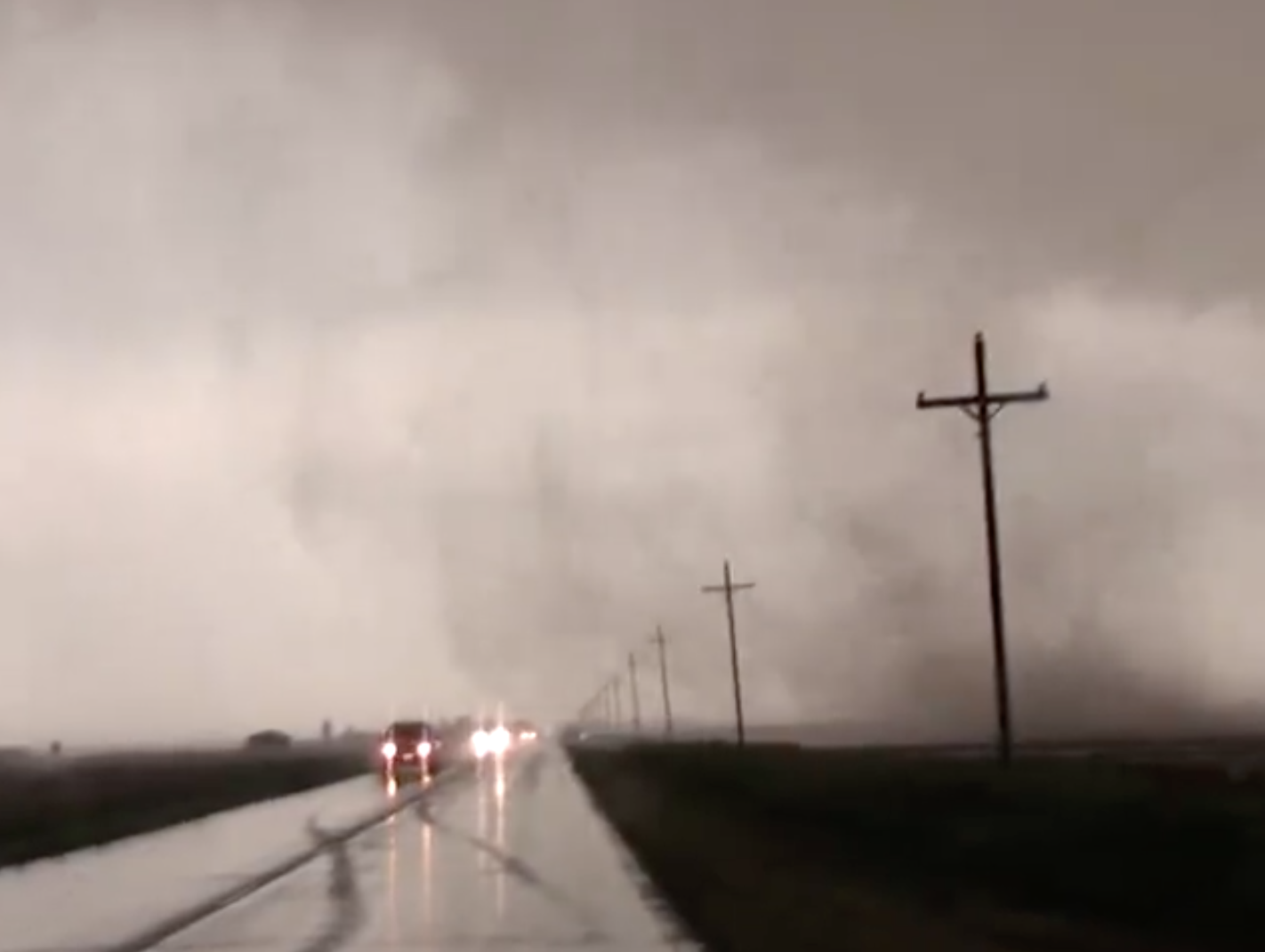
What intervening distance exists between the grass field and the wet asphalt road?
77.7 inches

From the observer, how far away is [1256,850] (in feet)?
62.0

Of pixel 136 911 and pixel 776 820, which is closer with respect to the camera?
pixel 136 911

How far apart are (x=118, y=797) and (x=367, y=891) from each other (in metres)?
37.0

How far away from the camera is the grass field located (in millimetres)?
39812

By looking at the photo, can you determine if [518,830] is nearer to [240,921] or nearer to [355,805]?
[355,805]

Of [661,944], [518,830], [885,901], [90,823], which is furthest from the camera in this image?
[90,823]

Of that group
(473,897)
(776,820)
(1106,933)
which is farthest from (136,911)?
(776,820)

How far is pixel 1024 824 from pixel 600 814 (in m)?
19.7

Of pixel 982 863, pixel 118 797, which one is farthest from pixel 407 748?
pixel 982 863

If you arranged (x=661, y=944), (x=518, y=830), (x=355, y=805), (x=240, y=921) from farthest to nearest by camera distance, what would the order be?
(x=355, y=805) < (x=518, y=830) < (x=240, y=921) < (x=661, y=944)

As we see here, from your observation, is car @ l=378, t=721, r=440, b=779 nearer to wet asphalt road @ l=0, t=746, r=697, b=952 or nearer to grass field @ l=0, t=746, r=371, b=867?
grass field @ l=0, t=746, r=371, b=867

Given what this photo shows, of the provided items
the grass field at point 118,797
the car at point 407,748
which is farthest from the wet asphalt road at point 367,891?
the car at point 407,748

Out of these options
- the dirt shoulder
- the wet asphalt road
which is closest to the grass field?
the wet asphalt road

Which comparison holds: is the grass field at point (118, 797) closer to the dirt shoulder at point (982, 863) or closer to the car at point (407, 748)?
the car at point (407, 748)
